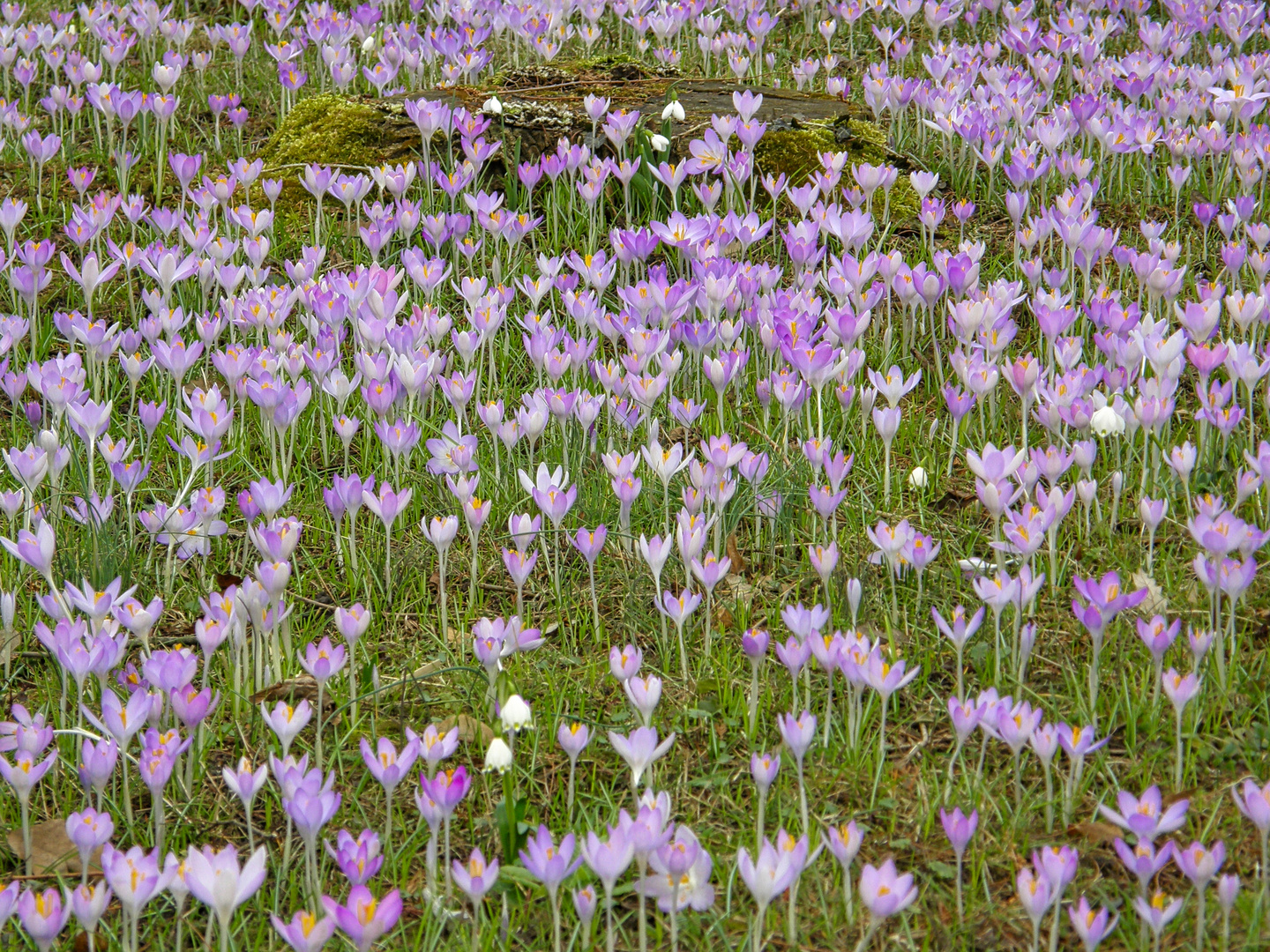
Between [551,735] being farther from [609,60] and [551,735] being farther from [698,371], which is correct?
[609,60]

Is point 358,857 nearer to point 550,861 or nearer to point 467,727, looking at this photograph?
point 550,861

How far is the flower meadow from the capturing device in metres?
1.93

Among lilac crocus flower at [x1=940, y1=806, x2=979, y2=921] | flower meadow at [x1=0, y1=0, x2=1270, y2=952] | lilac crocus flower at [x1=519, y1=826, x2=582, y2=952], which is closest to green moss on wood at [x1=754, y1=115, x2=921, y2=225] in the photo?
flower meadow at [x1=0, y1=0, x2=1270, y2=952]

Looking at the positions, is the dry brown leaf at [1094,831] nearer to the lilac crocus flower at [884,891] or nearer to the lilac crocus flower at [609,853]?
the lilac crocus flower at [884,891]

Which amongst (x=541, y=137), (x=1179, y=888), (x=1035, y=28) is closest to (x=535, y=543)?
(x=1179, y=888)

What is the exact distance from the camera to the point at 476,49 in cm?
574

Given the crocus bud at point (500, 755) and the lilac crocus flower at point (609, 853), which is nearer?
the lilac crocus flower at point (609, 853)

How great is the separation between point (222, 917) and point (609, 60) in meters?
4.77

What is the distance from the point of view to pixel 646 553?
2.46m

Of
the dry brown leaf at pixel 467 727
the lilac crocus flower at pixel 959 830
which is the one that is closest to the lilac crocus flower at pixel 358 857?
the dry brown leaf at pixel 467 727

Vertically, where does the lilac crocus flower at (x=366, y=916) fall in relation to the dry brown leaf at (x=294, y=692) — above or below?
above

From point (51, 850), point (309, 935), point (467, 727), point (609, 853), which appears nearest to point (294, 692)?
point (467, 727)

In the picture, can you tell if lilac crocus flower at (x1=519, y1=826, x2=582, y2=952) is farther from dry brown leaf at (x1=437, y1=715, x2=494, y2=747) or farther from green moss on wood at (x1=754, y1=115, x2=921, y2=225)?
green moss on wood at (x1=754, y1=115, x2=921, y2=225)

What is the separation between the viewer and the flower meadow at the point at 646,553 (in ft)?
6.33
